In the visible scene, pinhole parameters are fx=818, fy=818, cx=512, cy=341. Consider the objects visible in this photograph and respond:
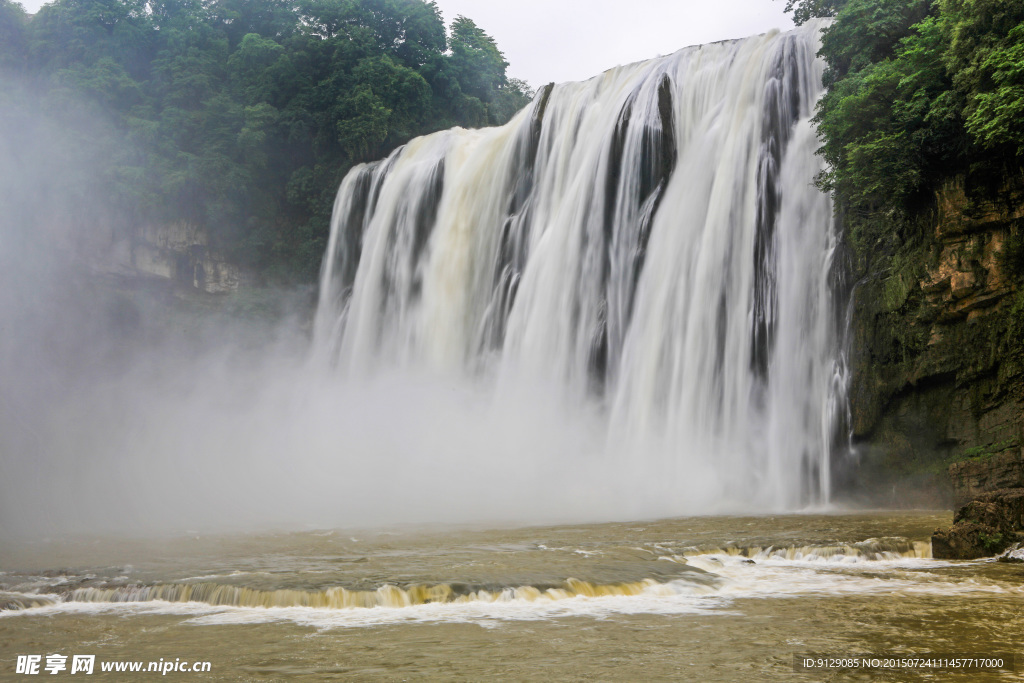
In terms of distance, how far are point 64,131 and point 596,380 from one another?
2320 centimetres

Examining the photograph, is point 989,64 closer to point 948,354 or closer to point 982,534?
point 948,354

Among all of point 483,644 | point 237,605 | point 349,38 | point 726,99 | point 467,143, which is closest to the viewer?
point 483,644

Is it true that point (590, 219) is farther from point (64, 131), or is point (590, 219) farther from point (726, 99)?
point (64, 131)

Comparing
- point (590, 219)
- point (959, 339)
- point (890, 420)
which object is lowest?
Answer: point (890, 420)

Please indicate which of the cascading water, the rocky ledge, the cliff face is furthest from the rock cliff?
the rocky ledge

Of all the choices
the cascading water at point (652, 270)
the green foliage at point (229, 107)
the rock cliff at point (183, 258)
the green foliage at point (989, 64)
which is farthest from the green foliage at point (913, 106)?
the rock cliff at point (183, 258)

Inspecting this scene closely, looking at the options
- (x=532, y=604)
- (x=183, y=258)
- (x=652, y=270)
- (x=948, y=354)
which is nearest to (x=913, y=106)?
(x=948, y=354)

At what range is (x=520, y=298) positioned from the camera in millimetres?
20984

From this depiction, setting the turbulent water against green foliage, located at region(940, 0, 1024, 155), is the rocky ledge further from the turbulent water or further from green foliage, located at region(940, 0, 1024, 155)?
green foliage, located at region(940, 0, 1024, 155)

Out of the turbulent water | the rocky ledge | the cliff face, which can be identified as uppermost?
the cliff face

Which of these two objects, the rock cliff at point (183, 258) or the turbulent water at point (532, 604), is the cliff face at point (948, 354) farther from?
the rock cliff at point (183, 258)

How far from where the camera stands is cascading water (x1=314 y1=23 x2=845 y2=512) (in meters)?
15.7

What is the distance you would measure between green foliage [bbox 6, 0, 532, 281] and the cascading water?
21.9 ft

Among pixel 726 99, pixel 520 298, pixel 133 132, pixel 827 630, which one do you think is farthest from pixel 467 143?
pixel 827 630
